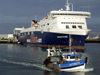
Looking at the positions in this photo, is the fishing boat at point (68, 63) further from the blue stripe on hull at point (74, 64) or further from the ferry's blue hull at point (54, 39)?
the ferry's blue hull at point (54, 39)

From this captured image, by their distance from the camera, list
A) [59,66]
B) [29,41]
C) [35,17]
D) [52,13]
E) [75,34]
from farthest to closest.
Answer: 1. [35,17]
2. [29,41]
3. [52,13]
4. [75,34]
5. [59,66]

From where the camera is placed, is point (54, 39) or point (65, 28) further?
point (54, 39)

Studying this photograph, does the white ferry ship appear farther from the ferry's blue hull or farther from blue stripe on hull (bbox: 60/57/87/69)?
blue stripe on hull (bbox: 60/57/87/69)

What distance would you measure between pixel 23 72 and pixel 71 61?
654cm

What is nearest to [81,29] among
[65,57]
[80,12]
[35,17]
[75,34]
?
[75,34]

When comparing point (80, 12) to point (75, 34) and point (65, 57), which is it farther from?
point (65, 57)

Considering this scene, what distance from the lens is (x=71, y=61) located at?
28.2m

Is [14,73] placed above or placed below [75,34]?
below

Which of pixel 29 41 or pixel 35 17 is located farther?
pixel 35 17

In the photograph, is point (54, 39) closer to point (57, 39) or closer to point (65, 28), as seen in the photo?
point (57, 39)

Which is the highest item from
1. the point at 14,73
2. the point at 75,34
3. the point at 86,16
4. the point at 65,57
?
the point at 86,16

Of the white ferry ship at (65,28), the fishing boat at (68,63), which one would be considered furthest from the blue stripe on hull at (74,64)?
the white ferry ship at (65,28)

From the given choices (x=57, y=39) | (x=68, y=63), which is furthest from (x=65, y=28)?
(x=68, y=63)

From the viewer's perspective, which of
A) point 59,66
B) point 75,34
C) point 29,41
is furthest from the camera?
point 29,41
